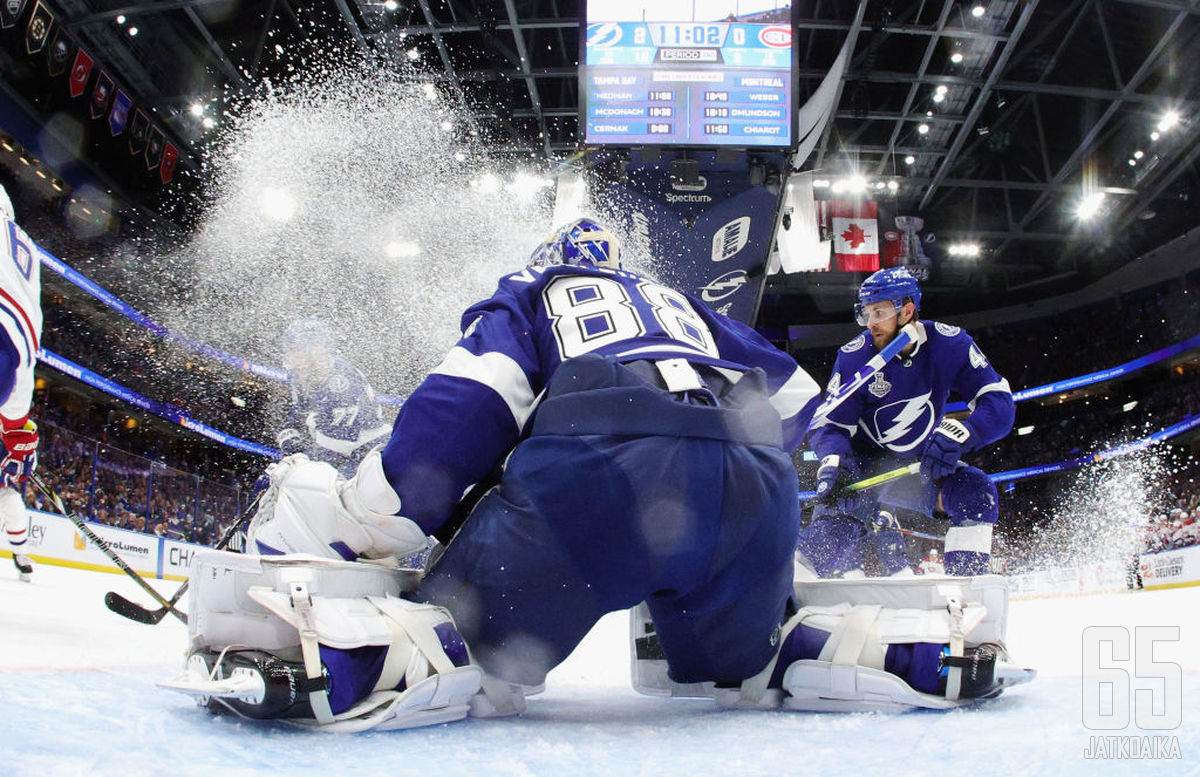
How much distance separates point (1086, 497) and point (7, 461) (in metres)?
19.9

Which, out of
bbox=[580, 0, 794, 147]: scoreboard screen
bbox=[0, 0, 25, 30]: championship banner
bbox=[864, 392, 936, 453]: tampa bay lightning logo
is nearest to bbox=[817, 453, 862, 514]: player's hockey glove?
bbox=[864, 392, 936, 453]: tampa bay lightning logo

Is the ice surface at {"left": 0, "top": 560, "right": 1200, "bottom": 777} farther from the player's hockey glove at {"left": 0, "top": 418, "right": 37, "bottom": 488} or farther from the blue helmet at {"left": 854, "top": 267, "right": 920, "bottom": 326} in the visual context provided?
the player's hockey glove at {"left": 0, "top": 418, "right": 37, "bottom": 488}

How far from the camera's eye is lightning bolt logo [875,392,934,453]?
136 inches

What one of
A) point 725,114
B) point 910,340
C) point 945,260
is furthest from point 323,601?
point 945,260

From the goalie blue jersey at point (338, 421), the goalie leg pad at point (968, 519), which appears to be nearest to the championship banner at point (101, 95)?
the goalie blue jersey at point (338, 421)

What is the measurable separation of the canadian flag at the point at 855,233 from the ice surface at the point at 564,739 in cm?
1227

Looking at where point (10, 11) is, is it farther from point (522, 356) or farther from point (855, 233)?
→ point (855, 233)

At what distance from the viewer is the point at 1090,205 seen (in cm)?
1494

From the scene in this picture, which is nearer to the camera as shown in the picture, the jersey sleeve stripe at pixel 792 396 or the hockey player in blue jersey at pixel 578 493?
the hockey player in blue jersey at pixel 578 493

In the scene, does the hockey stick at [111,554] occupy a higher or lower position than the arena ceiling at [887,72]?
lower

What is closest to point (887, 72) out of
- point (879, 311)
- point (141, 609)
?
point (879, 311)

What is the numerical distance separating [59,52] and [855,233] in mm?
11161

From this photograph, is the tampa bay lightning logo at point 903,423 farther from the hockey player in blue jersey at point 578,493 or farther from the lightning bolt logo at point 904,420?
the hockey player in blue jersey at point 578,493

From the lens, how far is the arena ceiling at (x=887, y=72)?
34.3 ft
